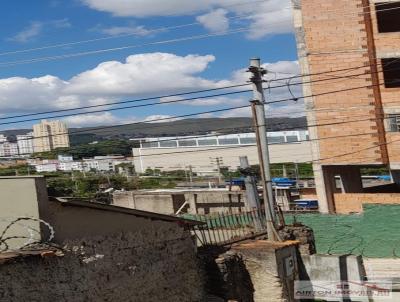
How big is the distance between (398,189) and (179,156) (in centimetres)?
4828

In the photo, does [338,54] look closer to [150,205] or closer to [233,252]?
[150,205]

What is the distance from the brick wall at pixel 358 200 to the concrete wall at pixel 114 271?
44.1 ft

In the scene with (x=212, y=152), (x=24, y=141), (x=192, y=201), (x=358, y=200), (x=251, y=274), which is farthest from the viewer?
(x=212, y=152)

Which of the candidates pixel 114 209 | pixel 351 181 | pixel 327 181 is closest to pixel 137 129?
pixel 351 181

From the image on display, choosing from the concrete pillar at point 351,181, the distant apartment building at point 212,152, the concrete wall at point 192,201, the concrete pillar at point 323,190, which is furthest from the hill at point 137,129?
the distant apartment building at point 212,152

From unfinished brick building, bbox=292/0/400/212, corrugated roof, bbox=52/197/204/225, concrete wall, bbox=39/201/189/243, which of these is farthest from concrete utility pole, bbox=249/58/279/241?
unfinished brick building, bbox=292/0/400/212

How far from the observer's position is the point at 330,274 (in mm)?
13336

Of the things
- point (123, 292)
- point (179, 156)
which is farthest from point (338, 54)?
point (179, 156)

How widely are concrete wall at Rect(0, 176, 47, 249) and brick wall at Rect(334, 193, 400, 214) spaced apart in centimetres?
1698

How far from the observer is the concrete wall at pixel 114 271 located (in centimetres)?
867

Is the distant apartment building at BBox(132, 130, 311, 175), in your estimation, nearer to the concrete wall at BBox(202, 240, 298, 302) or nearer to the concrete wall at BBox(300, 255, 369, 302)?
the concrete wall at BBox(300, 255, 369, 302)

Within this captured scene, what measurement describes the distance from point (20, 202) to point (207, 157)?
218 feet

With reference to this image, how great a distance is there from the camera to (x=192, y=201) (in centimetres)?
3106

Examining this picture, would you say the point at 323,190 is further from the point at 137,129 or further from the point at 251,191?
the point at 137,129
